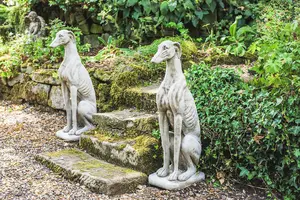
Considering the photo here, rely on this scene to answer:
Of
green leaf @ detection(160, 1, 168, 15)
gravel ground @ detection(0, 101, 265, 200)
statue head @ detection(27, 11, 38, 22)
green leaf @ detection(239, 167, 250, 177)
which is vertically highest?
green leaf @ detection(160, 1, 168, 15)

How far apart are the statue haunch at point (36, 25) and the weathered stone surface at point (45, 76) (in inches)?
56.1

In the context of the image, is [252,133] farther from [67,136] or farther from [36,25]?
[36,25]

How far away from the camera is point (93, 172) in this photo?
456cm

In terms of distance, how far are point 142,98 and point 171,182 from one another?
1666mm

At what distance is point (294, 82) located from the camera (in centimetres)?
406

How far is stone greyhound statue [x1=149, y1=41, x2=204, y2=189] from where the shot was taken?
14.0 ft

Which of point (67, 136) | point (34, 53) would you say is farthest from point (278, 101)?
point (34, 53)

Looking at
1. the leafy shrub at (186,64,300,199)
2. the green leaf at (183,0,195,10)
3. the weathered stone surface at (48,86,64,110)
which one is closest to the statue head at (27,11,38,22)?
the weathered stone surface at (48,86,64,110)

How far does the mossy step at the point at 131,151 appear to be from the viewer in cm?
467

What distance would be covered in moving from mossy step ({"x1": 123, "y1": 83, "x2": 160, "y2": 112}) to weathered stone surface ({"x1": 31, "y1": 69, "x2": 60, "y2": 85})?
1.95m

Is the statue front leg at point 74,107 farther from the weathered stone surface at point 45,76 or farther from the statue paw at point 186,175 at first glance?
the statue paw at point 186,175

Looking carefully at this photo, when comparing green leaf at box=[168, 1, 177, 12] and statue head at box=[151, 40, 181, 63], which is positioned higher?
green leaf at box=[168, 1, 177, 12]

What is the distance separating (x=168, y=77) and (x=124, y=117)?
126 centimetres

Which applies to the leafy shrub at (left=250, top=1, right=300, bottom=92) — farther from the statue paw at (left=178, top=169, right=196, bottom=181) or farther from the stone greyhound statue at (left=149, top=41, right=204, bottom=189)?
the statue paw at (left=178, top=169, right=196, bottom=181)
